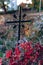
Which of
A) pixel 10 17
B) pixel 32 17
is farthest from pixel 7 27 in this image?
pixel 32 17

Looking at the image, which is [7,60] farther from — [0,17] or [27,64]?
[0,17]

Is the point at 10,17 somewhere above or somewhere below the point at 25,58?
above

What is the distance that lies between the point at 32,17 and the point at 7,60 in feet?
1.57

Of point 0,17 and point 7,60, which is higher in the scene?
point 0,17

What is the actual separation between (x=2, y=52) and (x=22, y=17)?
0.39 meters

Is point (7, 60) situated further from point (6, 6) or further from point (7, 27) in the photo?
point (6, 6)

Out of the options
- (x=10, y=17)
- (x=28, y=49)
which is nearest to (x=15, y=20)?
(x=10, y=17)

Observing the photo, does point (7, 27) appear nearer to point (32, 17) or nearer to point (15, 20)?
point (15, 20)

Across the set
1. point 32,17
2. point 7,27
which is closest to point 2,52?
point 7,27

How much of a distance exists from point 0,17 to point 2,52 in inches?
13.3

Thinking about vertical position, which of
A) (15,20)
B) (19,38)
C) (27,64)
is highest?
(15,20)

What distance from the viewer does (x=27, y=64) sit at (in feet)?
8.15

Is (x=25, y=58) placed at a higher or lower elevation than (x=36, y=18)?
lower

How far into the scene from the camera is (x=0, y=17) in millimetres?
2490
